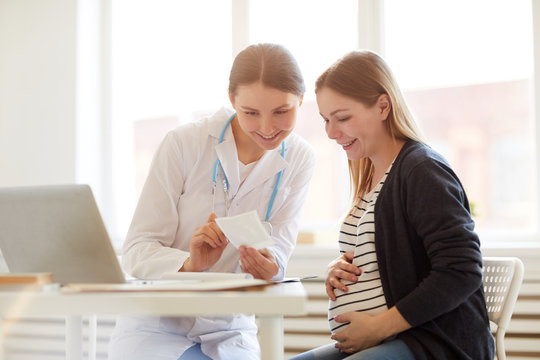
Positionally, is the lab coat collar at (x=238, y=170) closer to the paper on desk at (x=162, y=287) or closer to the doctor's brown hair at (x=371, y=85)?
the doctor's brown hair at (x=371, y=85)

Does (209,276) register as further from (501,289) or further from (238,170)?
(501,289)

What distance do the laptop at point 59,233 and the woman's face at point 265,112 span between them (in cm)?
69

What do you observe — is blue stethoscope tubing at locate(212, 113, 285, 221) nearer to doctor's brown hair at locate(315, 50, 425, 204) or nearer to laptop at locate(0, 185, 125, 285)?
doctor's brown hair at locate(315, 50, 425, 204)

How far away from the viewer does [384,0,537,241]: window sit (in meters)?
2.67

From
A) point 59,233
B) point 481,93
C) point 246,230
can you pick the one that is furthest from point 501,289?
point 481,93

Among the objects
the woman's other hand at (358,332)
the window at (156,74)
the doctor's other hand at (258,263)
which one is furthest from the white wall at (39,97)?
the woman's other hand at (358,332)

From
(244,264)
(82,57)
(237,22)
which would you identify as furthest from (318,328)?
(82,57)

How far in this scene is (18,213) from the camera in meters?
1.10

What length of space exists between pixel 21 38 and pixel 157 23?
749mm

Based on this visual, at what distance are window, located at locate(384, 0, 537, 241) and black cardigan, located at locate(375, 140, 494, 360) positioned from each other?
146 cm

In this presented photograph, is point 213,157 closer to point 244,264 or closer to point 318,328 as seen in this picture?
point 244,264

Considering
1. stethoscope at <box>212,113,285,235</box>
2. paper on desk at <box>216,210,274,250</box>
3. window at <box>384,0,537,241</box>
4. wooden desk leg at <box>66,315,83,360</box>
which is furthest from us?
window at <box>384,0,537,241</box>

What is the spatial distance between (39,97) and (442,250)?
8.34 feet

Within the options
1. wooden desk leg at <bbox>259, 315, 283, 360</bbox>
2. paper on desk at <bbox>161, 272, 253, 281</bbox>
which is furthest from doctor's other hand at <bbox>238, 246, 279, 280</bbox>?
wooden desk leg at <bbox>259, 315, 283, 360</bbox>
